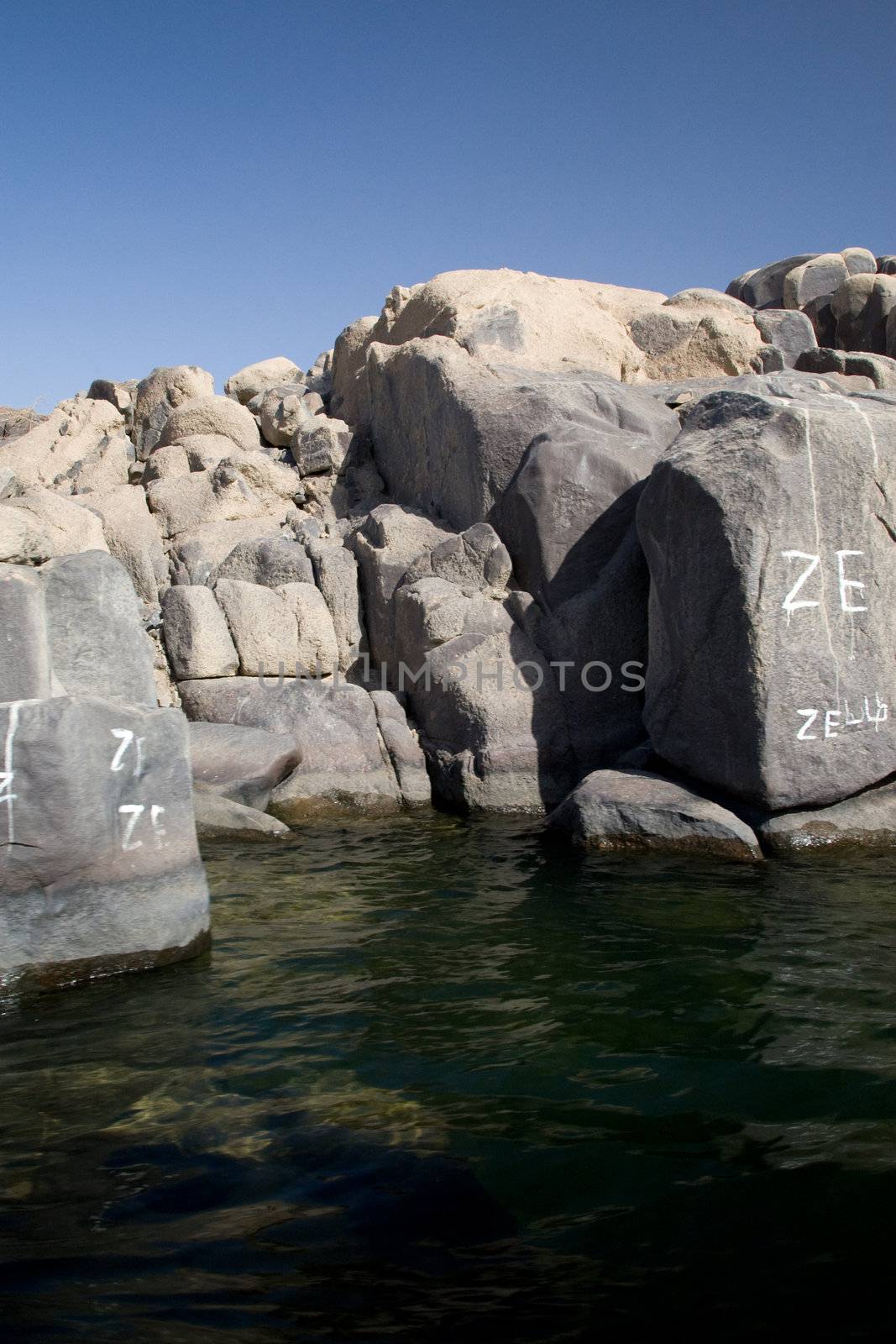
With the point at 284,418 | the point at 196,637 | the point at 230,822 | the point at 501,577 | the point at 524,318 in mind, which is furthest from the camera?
the point at 284,418

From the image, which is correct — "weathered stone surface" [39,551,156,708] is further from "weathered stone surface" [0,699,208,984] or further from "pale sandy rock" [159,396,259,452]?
"pale sandy rock" [159,396,259,452]

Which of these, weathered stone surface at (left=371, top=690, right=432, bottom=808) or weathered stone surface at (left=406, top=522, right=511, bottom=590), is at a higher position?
weathered stone surface at (left=406, top=522, right=511, bottom=590)

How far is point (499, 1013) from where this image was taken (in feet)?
15.5

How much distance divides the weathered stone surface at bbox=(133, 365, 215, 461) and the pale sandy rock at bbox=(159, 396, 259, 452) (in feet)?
1.68

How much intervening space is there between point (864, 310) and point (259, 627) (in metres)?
13.4

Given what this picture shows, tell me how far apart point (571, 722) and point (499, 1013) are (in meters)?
5.18

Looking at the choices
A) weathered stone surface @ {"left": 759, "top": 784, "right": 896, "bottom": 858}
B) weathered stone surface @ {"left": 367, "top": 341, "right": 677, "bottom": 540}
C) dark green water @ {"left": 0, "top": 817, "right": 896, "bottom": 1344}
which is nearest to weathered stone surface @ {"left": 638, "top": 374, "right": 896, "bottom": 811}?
weathered stone surface @ {"left": 759, "top": 784, "right": 896, "bottom": 858}

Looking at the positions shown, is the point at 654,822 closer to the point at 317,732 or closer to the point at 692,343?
the point at 317,732

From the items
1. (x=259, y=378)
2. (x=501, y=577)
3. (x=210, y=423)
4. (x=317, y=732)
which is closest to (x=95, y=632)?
(x=317, y=732)

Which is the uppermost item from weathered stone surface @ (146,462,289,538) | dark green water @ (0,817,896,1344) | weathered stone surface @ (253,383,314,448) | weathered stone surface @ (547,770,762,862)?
weathered stone surface @ (253,383,314,448)

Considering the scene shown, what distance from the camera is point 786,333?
14188mm

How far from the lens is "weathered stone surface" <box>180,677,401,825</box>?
9.48m

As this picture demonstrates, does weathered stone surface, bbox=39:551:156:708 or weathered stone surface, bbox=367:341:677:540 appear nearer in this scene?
weathered stone surface, bbox=39:551:156:708

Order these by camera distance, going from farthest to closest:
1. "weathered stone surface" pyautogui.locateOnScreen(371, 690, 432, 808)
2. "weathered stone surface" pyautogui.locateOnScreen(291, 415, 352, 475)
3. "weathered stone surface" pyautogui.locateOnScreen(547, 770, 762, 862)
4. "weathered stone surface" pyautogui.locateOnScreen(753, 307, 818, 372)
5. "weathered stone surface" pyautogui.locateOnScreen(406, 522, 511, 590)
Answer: "weathered stone surface" pyautogui.locateOnScreen(753, 307, 818, 372), "weathered stone surface" pyautogui.locateOnScreen(291, 415, 352, 475), "weathered stone surface" pyautogui.locateOnScreen(406, 522, 511, 590), "weathered stone surface" pyautogui.locateOnScreen(371, 690, 432, 808), "weathered stone surface" pyautogui.locateOnScreen(547, 770, 762, 862)
